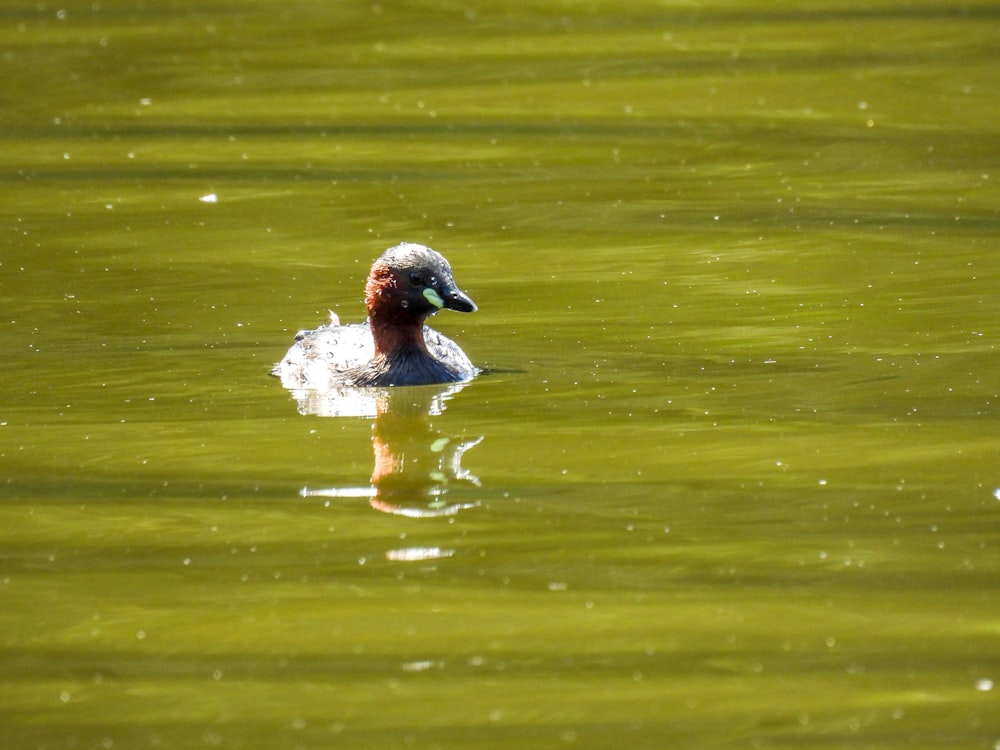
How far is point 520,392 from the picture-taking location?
30.5ft

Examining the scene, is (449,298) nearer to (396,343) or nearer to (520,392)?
(396,343)

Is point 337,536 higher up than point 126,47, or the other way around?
point 126,47

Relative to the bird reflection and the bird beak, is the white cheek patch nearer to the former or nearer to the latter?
the bird beak

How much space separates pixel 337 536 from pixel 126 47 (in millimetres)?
12038

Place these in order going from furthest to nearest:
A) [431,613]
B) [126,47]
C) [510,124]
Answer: [126,47] < [510,124] < [431,613]

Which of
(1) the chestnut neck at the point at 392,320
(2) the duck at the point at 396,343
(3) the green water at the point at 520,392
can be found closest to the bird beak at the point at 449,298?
(2) the duck at the point at 396,343

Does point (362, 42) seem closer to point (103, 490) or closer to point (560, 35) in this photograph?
point (560, 35)

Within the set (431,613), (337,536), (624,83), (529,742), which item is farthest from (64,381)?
(624,83)

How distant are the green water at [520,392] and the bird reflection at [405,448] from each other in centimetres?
3

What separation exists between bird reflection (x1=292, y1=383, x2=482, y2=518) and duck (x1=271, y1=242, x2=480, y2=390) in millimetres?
88

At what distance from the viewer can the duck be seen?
386 inches

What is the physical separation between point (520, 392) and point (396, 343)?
95 cm

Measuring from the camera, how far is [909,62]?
56.6ft

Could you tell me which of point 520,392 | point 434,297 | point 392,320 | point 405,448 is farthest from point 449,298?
point 405,448
